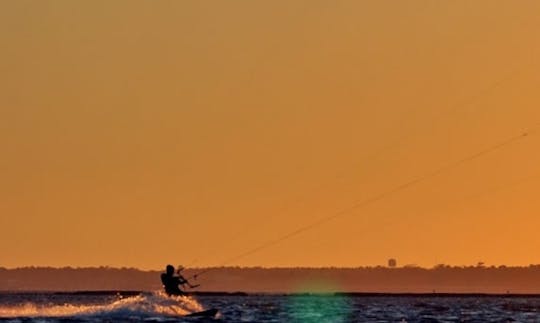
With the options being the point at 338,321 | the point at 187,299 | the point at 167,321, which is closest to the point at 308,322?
the point at 338,321

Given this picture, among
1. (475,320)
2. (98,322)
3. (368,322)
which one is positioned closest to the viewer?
(98,322)

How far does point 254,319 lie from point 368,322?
30.5 ft

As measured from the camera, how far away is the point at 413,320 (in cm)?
14025

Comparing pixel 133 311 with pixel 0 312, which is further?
pixel 0 312

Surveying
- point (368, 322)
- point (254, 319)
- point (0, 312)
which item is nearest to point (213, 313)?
point (254, 319)

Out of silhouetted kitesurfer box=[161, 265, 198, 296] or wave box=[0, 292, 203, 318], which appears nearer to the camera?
silhouetted kitesurfer box=[161, 265, 198, 296]

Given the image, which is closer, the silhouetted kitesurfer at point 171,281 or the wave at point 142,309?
the silhouetted kitesurfer at point 171,281

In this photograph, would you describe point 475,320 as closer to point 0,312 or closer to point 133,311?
point 133,311

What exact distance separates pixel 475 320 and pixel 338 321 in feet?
45.5

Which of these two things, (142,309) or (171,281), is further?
(142,309)

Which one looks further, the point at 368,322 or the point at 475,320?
the point at 475,320

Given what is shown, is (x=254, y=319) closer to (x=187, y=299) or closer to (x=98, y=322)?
(x=187, y=299)

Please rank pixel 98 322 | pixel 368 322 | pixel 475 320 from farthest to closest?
1. pixel 475 320
2. pixel 368 322
3. pixel 98 322

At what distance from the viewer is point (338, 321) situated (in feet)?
449
